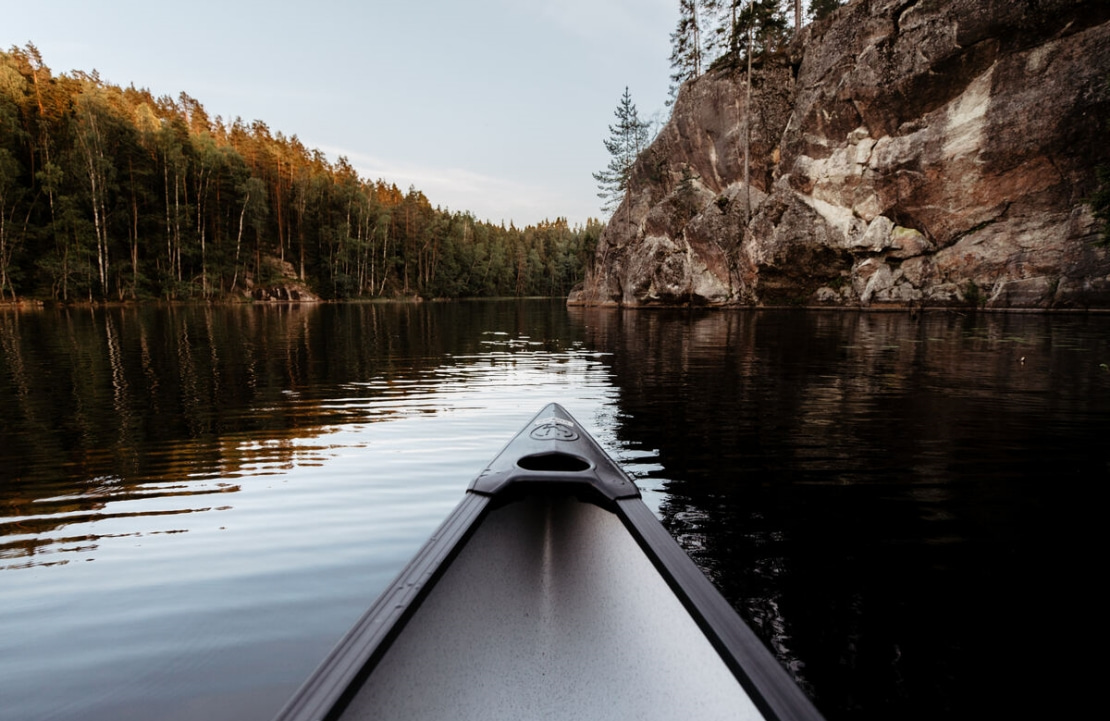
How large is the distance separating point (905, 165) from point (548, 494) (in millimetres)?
35089

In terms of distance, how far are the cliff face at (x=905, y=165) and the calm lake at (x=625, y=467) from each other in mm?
19996

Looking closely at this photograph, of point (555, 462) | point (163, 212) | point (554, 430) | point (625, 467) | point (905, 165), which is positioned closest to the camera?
point (555, 462)

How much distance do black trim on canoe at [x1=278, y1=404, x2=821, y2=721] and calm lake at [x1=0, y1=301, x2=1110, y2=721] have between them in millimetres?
815

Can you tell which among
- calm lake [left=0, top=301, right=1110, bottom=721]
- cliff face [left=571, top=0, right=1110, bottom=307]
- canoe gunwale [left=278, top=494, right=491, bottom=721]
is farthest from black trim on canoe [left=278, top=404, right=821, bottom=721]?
cliff face [left=571, top=0, right=1110, bottom=307]

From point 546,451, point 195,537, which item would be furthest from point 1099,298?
point 195,537

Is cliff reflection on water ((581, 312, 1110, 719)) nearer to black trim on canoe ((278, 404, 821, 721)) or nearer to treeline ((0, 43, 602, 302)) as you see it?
black trim on canoe ((278, 404, 821, 721))

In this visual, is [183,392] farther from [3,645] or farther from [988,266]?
[988,266]

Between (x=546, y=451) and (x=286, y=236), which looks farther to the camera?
(x=286, y=236)

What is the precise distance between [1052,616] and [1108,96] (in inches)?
1271

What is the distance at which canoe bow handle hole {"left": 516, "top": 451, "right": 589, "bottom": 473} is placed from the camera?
334 centimetres

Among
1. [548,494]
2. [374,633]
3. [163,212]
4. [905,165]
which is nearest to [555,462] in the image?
[548,494]

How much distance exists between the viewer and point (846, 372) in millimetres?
10617

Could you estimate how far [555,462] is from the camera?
3.48m

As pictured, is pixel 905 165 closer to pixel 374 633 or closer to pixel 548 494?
pixel 548 494
